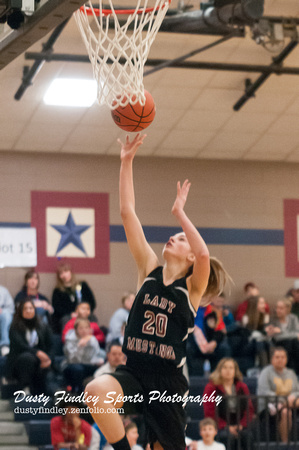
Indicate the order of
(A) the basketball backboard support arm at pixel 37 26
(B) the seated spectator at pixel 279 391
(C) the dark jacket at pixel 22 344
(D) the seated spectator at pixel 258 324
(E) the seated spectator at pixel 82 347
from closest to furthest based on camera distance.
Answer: (A) the basketball backboard support arm at pixel 37 26 < (B) the seated spectator at pixel 279 391 < (C) the dark jacket at pixel 22 344 < (E) the seated spectator at pixel 82 347 < (D) the seated spectator at pixel 258 324

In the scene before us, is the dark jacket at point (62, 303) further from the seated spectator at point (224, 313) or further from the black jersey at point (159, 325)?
the black jersey at point (159, 325)

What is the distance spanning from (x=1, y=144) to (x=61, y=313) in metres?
3.26

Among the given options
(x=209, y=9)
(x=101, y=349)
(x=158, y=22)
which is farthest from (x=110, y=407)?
(x=101, y=349)

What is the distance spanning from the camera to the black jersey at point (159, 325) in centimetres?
543

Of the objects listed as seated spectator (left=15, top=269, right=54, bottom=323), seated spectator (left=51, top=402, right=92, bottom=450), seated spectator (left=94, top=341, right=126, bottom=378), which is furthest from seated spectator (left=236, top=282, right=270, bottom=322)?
seated spectator (left=51, top=402, right=92, bottom=450)

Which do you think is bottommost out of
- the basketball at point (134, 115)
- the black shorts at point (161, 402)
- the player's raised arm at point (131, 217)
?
the black shorts at point (161, 402)

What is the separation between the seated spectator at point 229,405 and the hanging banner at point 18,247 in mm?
5169

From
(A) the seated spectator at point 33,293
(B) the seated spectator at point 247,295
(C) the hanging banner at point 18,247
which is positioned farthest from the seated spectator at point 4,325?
(B) the seated spectator at point 247,295

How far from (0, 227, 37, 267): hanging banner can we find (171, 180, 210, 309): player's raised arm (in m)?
8.59

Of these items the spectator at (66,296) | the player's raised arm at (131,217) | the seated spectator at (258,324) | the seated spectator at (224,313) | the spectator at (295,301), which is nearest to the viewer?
the player's raised arm at (131,217)

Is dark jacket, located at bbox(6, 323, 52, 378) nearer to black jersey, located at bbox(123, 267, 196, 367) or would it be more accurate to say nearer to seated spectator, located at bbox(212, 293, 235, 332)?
seated spectator, located at bbox(212, 293, 235, 332)

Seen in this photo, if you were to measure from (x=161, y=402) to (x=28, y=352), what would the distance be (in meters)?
5.09

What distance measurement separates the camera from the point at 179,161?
15109mm

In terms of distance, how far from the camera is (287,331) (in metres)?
12.1
